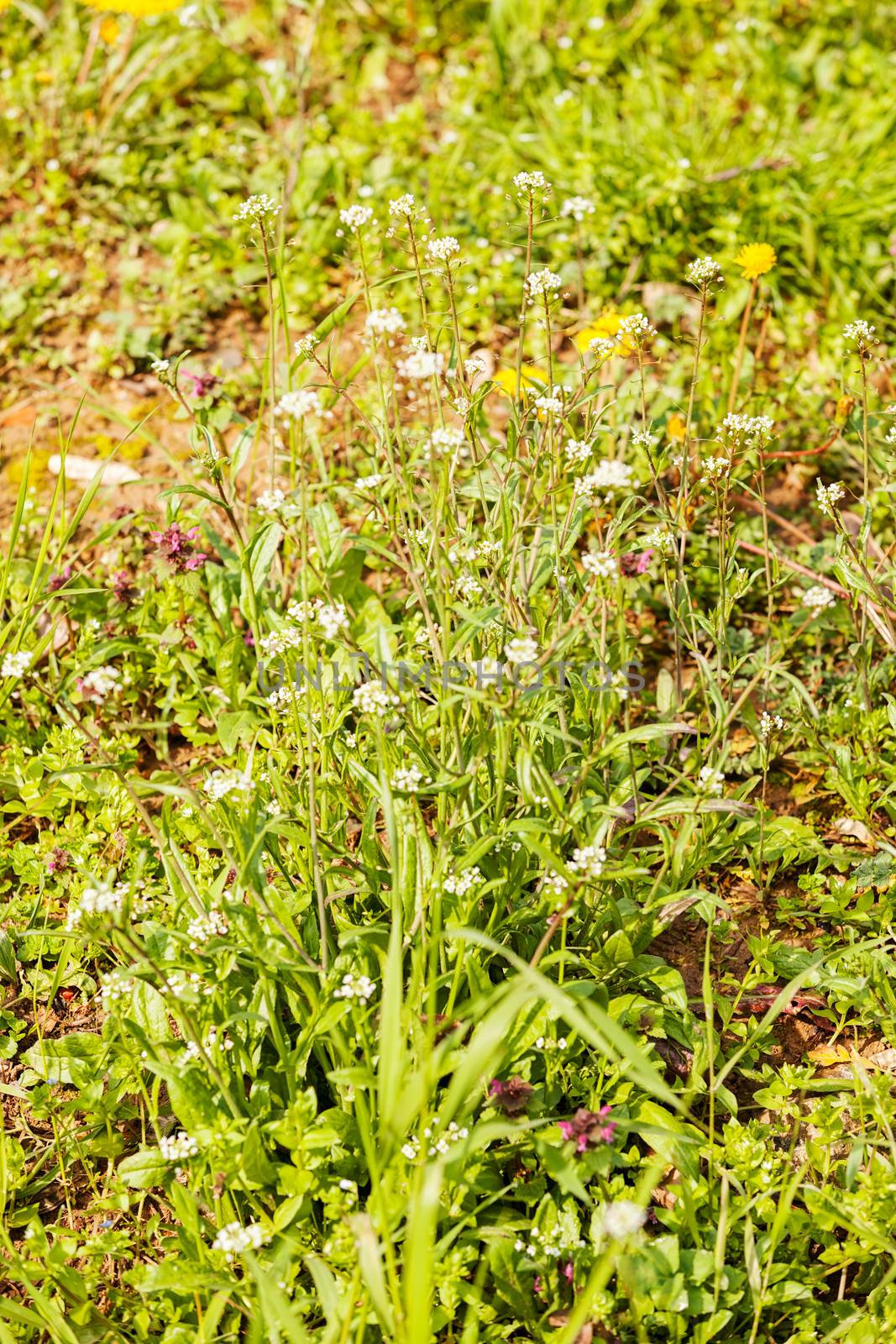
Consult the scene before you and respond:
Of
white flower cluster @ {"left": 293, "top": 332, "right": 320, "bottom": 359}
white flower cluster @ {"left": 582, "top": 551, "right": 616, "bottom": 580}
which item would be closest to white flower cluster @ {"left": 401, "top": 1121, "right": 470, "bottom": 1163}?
white flower cluster @ {"left": 582, "top": 551, "right": 616, "bottom": 580}

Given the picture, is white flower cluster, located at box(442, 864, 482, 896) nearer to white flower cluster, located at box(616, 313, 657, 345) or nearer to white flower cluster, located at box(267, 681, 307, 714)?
white flower cluster, located at box(267, 681, 307, 714)

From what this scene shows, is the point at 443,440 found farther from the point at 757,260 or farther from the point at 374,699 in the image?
the point at 757,260

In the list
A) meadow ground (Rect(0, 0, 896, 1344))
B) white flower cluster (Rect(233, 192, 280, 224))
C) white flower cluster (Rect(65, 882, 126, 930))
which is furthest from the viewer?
white flower cluster (Rect(233, 192, 280, 224))

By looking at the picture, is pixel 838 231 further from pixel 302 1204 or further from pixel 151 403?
pixel 302 1204

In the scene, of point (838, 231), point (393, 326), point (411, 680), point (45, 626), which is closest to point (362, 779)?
point (411, 680)

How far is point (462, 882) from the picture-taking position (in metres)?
1.89

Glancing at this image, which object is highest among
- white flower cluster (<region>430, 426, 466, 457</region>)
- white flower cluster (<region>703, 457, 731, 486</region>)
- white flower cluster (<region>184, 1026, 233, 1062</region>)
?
white flower cluster (<region>430, 426, 466, 457</region>)

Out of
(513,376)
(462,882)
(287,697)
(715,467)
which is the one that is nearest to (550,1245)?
(462,882)

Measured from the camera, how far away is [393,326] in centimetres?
171

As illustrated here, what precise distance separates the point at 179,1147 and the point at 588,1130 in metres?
0.65

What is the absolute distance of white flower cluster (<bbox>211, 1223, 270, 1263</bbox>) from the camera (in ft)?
5.60

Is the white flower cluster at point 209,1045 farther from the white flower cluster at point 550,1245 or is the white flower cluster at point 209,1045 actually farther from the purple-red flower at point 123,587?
the purple-red flower at point 123,587

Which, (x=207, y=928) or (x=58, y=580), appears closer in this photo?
(x=207, y=928)

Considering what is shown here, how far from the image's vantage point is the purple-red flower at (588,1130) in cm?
176
